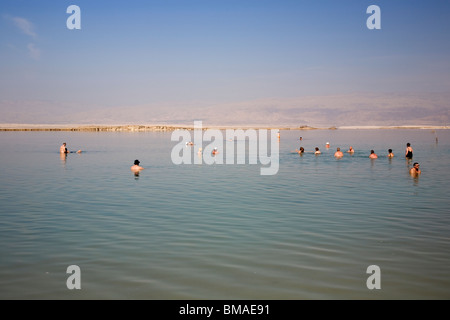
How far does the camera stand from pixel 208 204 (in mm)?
18344

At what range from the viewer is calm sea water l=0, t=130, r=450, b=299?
9406mm

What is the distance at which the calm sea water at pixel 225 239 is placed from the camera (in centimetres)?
941

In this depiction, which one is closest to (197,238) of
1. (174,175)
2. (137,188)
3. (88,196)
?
(88,196)

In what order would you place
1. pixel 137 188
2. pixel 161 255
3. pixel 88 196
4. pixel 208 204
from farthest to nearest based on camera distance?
pixel 137 188, pixel 88 196, pixel 208 204, pixel 161 255

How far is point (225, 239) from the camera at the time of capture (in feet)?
42.1

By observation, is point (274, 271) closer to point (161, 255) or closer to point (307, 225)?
point (161, 255)

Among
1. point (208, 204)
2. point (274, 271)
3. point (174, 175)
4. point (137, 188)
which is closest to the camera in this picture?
point (274, 271)

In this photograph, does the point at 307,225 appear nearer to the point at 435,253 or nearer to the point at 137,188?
the point at 435,253

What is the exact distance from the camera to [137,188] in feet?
76.3

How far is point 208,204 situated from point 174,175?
36.1ft
